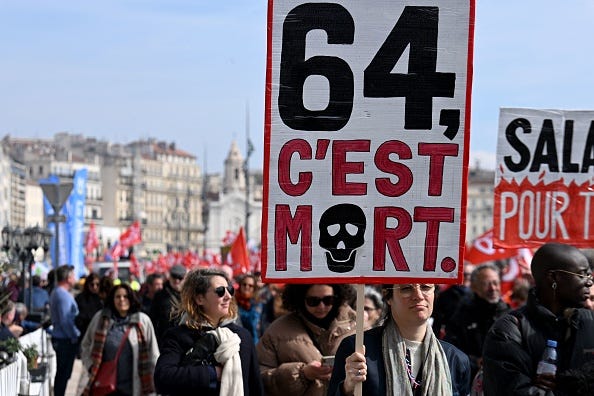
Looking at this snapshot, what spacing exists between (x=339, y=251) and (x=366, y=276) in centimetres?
14

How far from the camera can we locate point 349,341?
633cm

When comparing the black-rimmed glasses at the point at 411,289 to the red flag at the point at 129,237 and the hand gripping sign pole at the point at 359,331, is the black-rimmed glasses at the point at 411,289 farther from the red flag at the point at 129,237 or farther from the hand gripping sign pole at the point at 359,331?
the red flag at the point at 129,237

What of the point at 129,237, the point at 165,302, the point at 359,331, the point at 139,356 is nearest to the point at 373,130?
the point at 359,331

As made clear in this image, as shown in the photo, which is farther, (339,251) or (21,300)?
(21,300)

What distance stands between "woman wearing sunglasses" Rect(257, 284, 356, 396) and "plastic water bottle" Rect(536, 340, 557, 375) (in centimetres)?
203

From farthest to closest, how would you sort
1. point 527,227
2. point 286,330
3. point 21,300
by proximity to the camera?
point 21,300 < point 527,227 < point 286,330

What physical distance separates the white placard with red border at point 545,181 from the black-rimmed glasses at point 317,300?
2829mm

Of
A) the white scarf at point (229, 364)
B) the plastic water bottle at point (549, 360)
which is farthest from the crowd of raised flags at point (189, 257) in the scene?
the plastic water bottle at point (549, 360)

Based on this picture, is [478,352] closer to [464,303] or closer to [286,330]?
[464,303]

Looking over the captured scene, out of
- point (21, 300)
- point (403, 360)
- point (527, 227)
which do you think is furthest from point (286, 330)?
point (21, 300)

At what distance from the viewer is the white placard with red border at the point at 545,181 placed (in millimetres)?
10977

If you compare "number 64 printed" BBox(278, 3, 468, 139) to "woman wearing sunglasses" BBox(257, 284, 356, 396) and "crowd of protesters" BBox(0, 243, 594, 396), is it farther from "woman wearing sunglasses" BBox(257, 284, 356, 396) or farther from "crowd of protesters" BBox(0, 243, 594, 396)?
"woman wearing sunglasses" BBox(257, 284, 356, 396)

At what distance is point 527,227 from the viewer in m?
11.0

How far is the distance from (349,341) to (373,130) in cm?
86
